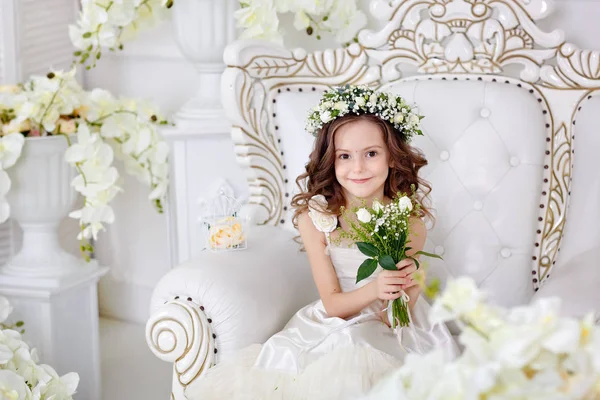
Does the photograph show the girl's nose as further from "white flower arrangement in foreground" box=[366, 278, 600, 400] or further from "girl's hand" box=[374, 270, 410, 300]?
"white flower arrangement in foreground" box=[366, 278, 600, 400]

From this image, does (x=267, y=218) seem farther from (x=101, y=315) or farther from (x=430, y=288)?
(x=430, y=288)

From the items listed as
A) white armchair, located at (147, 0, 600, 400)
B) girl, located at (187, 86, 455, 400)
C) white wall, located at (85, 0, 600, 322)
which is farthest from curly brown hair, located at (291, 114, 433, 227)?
white wall, located at (85, 0, 600, 322)

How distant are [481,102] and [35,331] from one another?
1.48 meters

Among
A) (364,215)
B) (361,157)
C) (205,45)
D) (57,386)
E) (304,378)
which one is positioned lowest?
(57,386)

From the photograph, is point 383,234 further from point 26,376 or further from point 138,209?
point 138,209

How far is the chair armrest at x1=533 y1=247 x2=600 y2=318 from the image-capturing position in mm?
1859

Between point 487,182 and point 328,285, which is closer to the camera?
point 328,285

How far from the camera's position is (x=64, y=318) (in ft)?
8.44

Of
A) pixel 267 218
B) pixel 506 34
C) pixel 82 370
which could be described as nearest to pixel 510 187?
pixel 506 34

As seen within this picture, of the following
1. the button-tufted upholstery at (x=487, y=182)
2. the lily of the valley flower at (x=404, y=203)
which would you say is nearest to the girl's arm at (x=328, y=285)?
the lily of the valley flower at (x=404, y=203)

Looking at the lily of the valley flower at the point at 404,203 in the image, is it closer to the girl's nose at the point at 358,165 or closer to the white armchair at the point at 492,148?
the girl's nose at the point at 358,165

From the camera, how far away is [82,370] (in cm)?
266

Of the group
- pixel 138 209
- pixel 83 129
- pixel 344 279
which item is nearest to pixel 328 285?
pixel 344 279

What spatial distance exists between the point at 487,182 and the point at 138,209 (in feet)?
5.03
